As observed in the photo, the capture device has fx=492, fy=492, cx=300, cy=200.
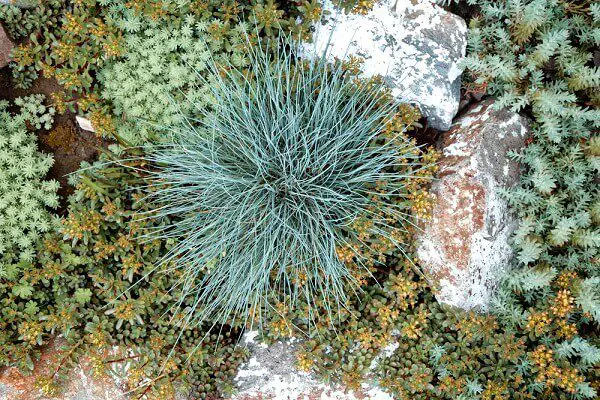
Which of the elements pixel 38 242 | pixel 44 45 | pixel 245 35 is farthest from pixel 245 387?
pixel 44 45

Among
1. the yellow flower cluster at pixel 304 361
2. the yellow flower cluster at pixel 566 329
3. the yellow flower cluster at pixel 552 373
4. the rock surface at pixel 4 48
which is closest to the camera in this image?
the yellow flower cluster at pixel 552 373

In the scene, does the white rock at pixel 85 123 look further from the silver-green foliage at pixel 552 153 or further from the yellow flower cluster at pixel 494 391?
the yellow flower cluster at pixel 494 391

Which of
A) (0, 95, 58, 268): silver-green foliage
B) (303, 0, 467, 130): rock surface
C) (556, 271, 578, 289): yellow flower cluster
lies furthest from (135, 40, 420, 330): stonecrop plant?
(556, 271, 578, 289): yellow flower cluster

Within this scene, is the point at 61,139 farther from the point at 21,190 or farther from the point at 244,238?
the point at 244,238

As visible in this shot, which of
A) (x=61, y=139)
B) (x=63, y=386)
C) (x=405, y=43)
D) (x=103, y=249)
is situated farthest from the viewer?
(x=61, y=139)

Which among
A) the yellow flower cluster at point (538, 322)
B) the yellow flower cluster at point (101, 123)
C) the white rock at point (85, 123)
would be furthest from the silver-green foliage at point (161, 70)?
the yellow flower cluster at point (538, 322)

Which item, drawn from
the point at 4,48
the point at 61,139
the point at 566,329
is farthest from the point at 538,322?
the point at 4,48
